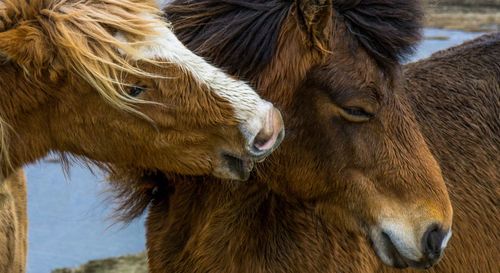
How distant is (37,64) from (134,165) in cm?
50

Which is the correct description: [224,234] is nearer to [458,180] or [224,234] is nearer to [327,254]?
[327,254]

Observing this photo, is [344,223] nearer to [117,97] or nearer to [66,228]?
[117,97]

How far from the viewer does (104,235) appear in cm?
711

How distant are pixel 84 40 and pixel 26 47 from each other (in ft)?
0.60

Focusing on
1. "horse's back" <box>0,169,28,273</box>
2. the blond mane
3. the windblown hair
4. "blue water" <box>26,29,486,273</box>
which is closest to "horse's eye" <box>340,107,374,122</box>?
the windblown hair

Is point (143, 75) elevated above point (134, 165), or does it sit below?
above

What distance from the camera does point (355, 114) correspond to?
117 inches

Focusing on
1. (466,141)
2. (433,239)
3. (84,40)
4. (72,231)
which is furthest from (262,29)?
(72,231)

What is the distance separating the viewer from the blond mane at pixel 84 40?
257cm

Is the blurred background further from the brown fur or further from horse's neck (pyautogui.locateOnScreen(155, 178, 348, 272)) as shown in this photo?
horse's neck (pyautogui.locateOnScreen(155, 178, 348, 272))

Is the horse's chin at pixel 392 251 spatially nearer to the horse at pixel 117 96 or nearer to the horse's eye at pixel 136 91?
the horse at pixel 117 96

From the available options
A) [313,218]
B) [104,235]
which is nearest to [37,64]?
[313,218]

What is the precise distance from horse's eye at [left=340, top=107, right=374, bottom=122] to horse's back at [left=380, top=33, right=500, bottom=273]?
64 centimetres

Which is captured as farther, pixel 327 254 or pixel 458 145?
pixel 458 145
